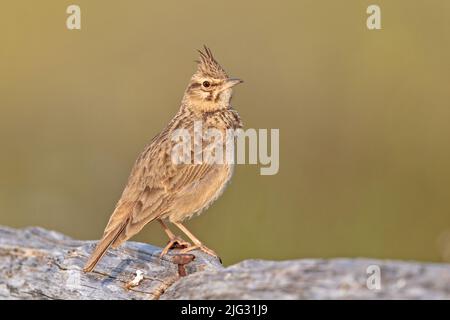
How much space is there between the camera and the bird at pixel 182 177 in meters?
6.96

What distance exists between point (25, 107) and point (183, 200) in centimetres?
717

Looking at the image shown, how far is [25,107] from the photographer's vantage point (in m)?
13.9

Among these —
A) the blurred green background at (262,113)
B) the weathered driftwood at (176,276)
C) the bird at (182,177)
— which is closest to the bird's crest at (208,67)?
the bird at (182,177)

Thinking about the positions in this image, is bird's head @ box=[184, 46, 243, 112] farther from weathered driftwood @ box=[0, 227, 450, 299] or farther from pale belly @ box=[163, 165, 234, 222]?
weathered driftwood @ box=[0, 227, 450, 299]

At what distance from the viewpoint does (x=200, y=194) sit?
24.4 feet

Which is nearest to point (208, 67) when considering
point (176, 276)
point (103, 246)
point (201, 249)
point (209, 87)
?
point (209, 87)

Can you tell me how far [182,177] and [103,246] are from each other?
1417mm

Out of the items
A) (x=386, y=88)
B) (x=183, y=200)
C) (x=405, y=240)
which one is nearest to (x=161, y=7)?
(x=386, y=88)

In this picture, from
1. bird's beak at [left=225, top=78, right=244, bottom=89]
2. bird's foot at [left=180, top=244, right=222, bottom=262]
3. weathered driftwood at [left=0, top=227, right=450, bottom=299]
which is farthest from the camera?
bird's beak at [left=225, top=78, right=244, bottom=89]

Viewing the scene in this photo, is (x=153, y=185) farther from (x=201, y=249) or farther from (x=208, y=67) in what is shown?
(x=208, y=67)

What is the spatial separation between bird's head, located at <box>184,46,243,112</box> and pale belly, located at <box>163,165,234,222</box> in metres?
0.79

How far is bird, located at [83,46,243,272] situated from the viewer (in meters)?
6.96

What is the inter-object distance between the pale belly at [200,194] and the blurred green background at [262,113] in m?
1.90

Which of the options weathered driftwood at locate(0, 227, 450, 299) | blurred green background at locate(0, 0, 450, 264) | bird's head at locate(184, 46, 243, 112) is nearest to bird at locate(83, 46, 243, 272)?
bird's head at locate(184, 46, 243, 112)
